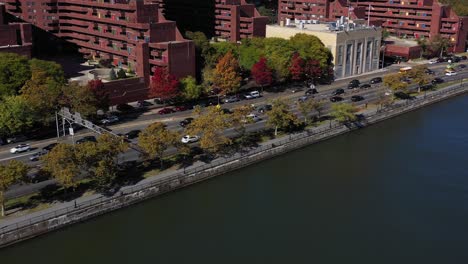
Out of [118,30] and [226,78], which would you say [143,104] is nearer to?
[226,78]

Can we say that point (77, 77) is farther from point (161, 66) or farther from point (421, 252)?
point (421, 252)

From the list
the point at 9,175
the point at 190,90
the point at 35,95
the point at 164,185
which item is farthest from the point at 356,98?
the point at 9,175

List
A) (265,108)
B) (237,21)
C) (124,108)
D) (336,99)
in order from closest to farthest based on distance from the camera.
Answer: (124,108) → (265,108) → (336,99) → (237,21)

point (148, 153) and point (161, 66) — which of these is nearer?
point (148, 153)

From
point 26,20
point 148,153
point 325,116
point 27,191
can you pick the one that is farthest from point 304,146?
point 26,20

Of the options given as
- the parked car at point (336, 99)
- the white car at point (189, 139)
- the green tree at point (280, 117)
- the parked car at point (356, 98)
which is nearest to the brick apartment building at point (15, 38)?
the white car at point (189, 139)

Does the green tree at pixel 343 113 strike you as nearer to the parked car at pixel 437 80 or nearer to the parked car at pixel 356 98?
the parked car at pixel 356 98

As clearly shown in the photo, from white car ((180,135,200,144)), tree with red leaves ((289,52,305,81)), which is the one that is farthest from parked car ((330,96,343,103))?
white car ((180,135,200,144))

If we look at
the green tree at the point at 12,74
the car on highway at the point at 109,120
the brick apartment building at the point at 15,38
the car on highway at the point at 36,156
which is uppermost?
the brick apartment building at the point at 15,38
